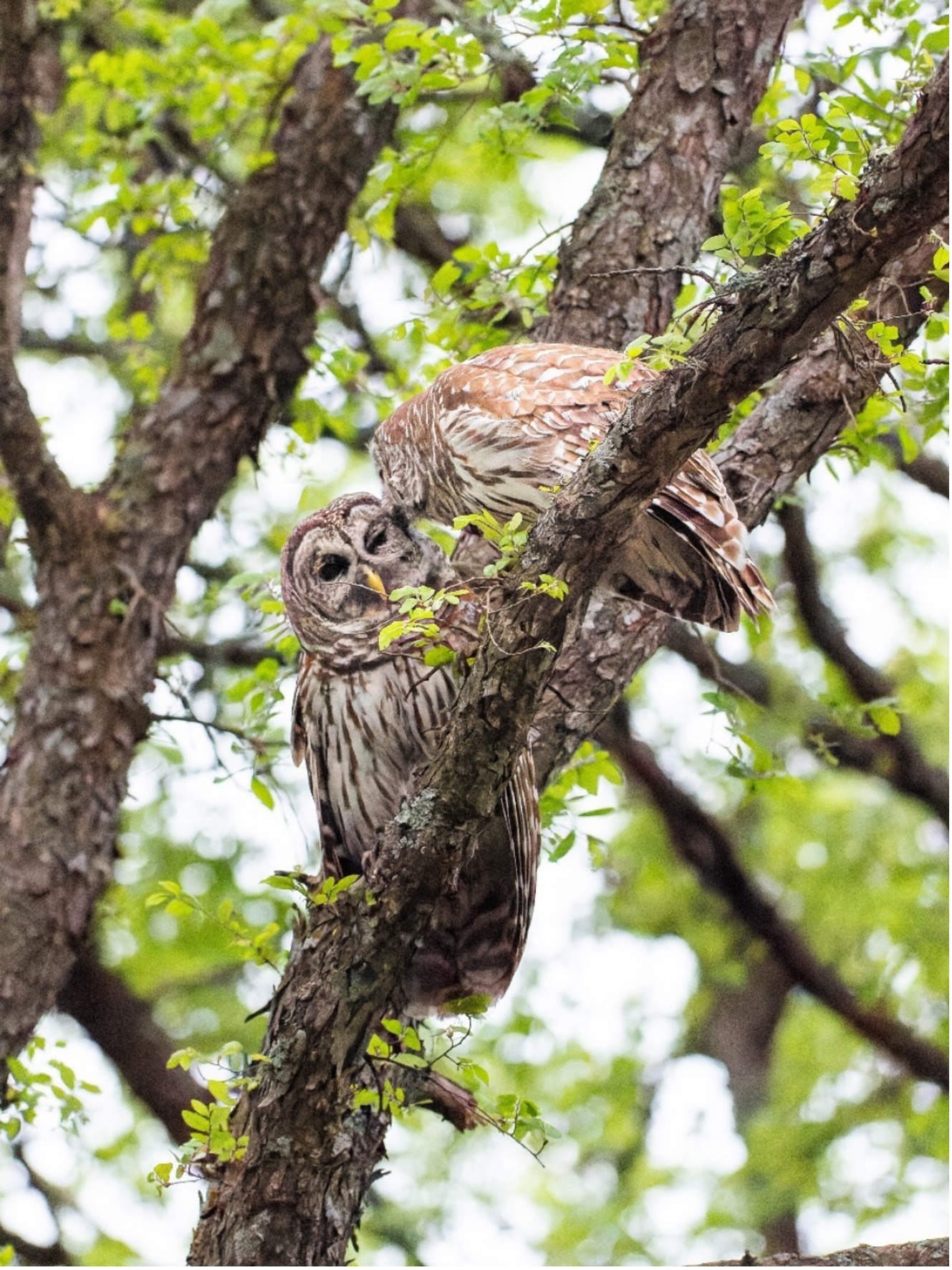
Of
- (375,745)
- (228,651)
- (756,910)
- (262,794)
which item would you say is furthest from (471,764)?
(756,910)

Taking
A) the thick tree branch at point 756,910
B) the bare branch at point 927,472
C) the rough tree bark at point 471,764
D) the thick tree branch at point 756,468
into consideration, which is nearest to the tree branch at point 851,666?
the bare branch at point 927,472

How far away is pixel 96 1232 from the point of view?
6.18m

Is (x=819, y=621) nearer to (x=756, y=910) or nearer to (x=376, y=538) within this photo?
(x=756, y=910)

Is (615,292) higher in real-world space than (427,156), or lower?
lower

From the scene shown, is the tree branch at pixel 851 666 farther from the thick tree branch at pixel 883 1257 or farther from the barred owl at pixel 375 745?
the thick tree branch at pixel 883 1257

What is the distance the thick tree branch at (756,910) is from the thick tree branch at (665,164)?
10.7ft

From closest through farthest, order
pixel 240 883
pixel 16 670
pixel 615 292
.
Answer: pixel 615 292, pixel 16 670, pixel 240 883

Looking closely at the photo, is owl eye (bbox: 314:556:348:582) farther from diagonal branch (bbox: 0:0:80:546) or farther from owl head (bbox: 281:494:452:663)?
diagonal branch (bbox: 0:0:80:546)

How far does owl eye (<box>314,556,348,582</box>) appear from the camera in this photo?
3.43 metres

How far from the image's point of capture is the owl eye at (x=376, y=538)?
11.5 ft

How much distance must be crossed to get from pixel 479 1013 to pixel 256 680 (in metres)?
1.32

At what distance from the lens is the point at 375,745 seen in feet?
10.9

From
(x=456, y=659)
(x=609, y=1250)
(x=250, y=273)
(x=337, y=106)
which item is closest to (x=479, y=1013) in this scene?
(x=456, y=659)

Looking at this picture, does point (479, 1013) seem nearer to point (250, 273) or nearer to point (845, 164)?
point (845, 164)
